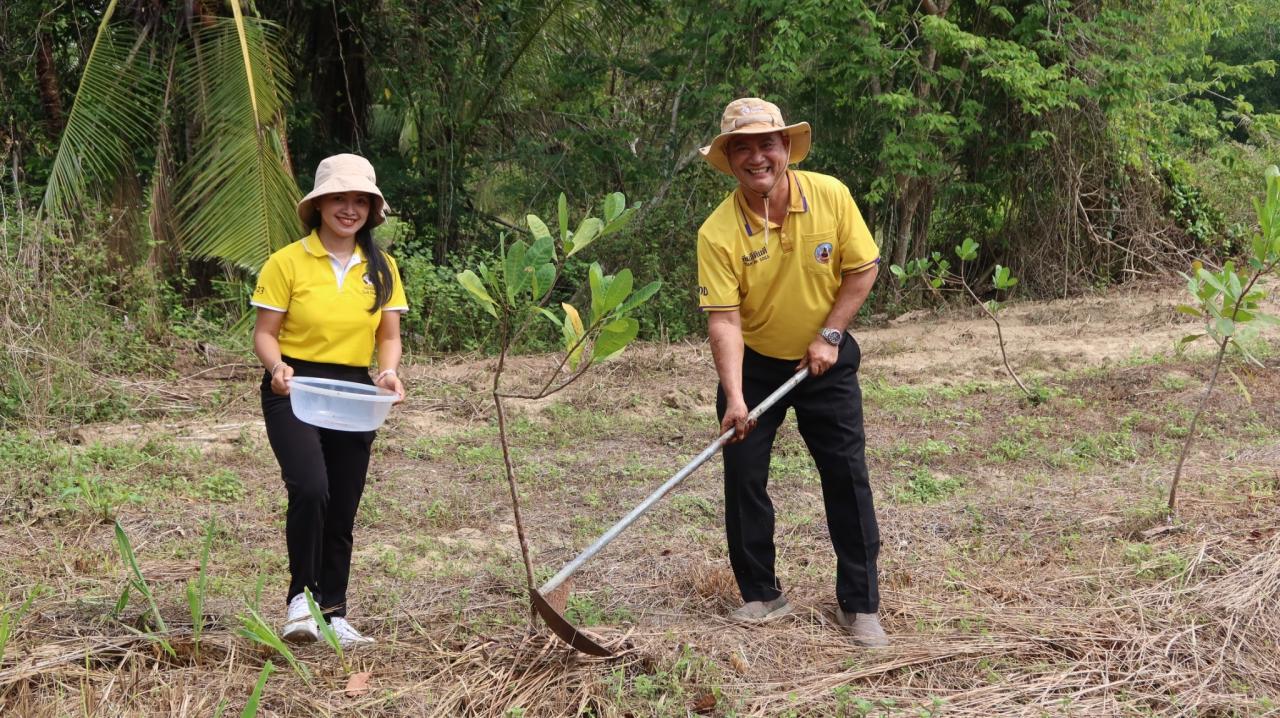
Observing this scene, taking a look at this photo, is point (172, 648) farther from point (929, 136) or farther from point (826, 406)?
point (929, 136)

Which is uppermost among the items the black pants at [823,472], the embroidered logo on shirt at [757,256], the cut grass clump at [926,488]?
the embroidered logo on shirt at [757,256]

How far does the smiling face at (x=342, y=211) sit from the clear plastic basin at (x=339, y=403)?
1.35 ft

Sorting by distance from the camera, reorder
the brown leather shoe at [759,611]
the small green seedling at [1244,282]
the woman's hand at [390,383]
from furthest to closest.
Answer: the small green seedling at [1244,282]
the brown leather shoe at [759,611]
the woman's hand at [390,383]

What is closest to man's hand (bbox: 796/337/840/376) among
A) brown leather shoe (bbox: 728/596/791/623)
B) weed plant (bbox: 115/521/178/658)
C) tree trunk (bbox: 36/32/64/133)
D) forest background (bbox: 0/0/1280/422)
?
brown leather shoe (bbox: 728/596/791/623)

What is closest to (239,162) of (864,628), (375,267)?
(375,267)

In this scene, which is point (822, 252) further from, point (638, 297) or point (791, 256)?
point (638, 297)

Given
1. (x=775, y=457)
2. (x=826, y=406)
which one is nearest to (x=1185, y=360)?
(x=775, y=457)

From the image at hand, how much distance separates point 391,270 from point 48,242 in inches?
200

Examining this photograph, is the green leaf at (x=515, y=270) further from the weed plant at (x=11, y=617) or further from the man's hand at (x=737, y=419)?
the weed plant at (x=11, y=617)

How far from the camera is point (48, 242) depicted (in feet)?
23.1

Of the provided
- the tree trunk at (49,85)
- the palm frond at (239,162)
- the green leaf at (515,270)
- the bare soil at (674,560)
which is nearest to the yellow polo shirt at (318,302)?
the green leaf at (515,270)

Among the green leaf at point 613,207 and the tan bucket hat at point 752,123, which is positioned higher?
the tan bucket hat at point 752,123

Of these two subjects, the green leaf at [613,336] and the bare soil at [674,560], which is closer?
the green leaf at [613,336]

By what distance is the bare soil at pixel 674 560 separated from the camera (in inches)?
106
